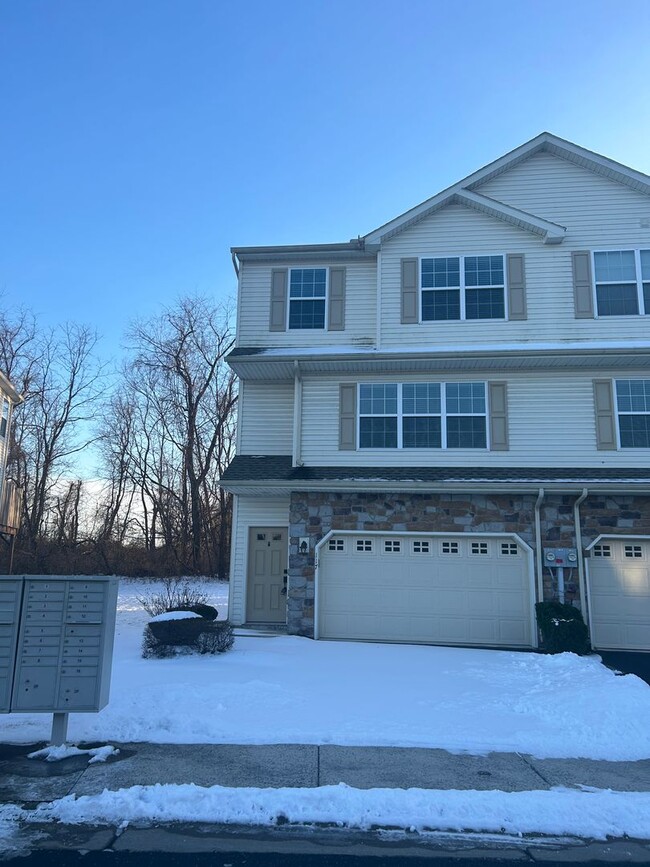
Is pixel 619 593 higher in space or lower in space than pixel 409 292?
lower

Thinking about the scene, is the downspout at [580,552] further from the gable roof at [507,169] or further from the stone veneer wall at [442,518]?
the gable roof at [507,169]

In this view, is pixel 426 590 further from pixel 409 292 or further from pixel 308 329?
pixel 409 292

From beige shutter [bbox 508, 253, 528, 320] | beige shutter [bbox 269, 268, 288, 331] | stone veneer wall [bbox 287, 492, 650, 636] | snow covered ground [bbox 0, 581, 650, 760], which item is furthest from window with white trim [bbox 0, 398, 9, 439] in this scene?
beige shutter [bbox 508, 253, 528, 320]

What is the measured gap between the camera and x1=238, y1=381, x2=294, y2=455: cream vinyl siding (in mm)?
14352

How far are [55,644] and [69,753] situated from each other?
40.0 inches

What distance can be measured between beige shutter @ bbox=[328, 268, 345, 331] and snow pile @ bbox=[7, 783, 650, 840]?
10678mm

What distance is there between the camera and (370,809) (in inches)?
186

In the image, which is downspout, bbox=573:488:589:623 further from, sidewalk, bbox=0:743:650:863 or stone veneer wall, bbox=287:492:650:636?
sidewalk, bbox=0:743:650:863

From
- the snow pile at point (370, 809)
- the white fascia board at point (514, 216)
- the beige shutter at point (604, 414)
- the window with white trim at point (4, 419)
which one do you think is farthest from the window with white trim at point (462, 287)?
the window with white trim at point (4, 419)

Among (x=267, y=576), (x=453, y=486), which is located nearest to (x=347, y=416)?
(x=453, y=486)

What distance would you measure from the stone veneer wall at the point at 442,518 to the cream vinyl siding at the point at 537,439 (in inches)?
31.4

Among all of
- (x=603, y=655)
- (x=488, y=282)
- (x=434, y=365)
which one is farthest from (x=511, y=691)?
(x=488, y=282)

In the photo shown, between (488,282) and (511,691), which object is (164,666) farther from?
(488,282)

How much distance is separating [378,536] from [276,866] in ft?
29.4
